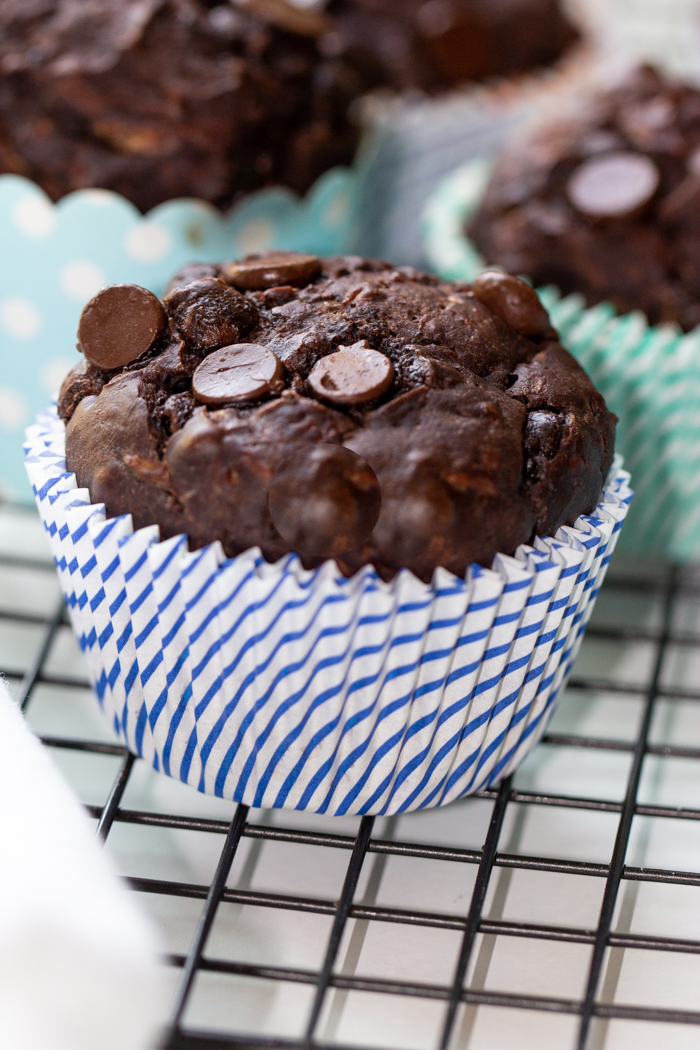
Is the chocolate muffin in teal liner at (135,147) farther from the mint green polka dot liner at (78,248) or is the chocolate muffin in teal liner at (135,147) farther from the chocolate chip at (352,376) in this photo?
the chocolate chip at (352,376)

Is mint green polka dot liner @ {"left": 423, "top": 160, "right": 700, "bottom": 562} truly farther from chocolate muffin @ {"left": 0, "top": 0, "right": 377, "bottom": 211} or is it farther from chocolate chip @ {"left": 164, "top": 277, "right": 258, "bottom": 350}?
chocolate chip @ {"left": 164, "top": 277, "right": 258, "bottom": 350}

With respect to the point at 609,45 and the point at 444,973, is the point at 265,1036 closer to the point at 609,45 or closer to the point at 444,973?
the point at 444,973

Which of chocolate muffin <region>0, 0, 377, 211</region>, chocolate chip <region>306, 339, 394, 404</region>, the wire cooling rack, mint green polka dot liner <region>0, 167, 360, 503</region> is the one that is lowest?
the wire cooling rack

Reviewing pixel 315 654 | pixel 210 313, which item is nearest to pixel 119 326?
pixel 210 313

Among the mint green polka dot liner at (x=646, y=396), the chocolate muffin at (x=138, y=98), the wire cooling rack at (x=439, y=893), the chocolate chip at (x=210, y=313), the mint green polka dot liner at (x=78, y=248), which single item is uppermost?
the chocolate muffin at (x=138, y=98)

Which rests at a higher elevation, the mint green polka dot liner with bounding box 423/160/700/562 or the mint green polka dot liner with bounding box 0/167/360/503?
the mint green polka dot liner with bounding box 0/167/360/503

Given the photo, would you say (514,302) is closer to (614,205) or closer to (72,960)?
(614,205)

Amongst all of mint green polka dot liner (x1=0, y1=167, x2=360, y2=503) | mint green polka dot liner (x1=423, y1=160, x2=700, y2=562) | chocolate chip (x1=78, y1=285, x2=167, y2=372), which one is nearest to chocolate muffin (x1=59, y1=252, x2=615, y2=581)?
chocolate chip (x1=78, y1=285, x2=167, y2=372)

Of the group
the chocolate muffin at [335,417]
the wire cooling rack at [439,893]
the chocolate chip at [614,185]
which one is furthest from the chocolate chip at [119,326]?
the chocolate chip at [614,185]
